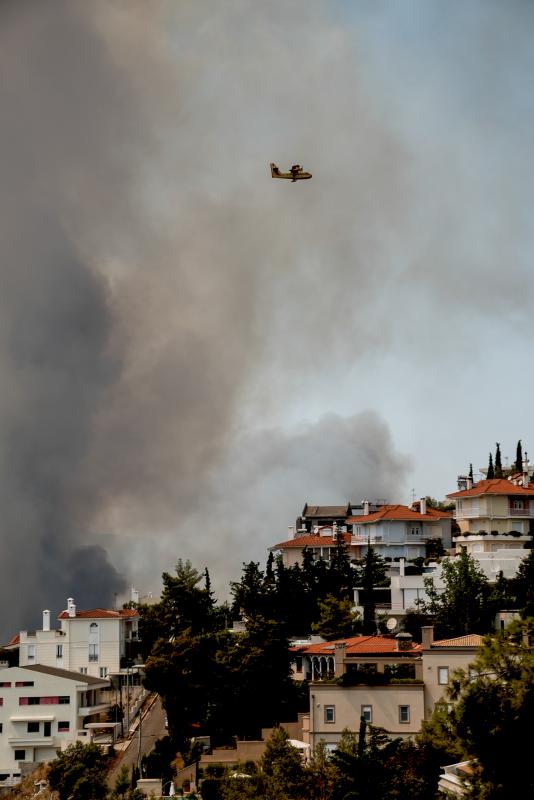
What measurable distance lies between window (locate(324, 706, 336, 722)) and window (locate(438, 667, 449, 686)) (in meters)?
5.50

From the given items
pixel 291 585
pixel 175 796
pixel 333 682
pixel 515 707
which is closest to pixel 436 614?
pixel 291 585

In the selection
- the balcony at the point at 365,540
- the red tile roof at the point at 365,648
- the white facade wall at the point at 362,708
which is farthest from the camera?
the balcony at the point at 365,540

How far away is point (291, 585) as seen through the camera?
84.2 m

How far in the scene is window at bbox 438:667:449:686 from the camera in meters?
59.5

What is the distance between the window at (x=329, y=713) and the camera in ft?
195

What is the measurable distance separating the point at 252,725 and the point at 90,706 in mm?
23249

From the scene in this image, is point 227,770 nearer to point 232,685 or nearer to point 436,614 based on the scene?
point 232,685

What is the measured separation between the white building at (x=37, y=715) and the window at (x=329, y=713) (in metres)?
28.5

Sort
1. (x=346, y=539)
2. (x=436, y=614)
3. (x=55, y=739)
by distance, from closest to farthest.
Result: (x=436, y=614) < (x=55, y=739) < (x=346, y=539)

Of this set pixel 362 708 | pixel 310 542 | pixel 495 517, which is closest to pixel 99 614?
pixel 310 542

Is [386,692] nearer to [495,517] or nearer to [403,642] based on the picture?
[403,642]

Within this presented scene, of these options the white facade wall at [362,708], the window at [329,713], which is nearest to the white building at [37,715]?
the white facade wall at [362,708]

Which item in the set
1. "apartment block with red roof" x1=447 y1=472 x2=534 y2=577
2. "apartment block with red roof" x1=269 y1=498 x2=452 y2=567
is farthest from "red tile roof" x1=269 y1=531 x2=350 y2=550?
"apartment block with red roof" x1=447 y1=472 x2=534 y2=577

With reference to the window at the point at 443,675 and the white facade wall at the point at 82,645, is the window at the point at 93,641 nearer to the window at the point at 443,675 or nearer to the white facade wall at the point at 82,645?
the white facade wall at the point at 82,645
